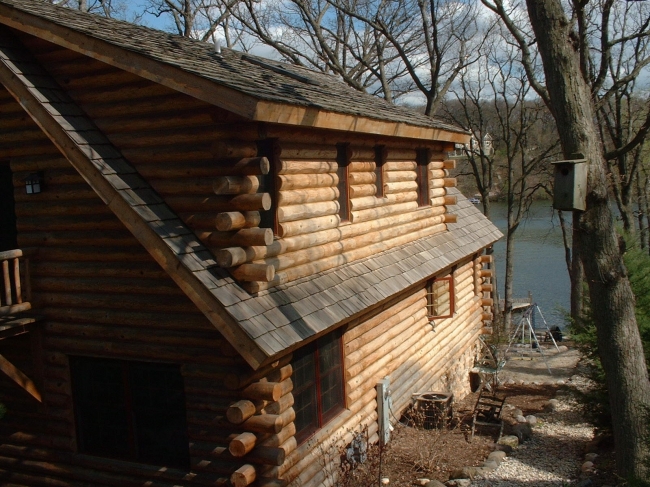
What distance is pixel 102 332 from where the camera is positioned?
771cm

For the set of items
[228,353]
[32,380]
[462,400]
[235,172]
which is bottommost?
[462,400]

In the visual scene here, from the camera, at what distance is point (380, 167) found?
10.6 meters

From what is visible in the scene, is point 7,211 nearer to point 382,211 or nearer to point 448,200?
point 382,211

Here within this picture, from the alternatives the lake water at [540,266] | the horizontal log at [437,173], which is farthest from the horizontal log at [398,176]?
the lake water at [540,266]

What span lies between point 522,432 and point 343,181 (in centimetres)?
571

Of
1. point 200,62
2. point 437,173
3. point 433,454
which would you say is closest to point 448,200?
point 437,173

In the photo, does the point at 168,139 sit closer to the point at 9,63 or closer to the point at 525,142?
the point at 9,63

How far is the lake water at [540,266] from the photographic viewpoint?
32406 millimetres

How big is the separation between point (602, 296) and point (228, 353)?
4.65m

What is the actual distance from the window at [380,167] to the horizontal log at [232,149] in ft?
12.9

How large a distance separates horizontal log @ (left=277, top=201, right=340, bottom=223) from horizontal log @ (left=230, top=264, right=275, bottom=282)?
1027 millimetres

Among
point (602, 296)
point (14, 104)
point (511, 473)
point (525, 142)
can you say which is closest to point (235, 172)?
point (14, 104)

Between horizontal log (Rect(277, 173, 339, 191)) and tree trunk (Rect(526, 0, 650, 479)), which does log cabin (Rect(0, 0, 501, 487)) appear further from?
tree trunk (Rect(526, 0, 650, 479))

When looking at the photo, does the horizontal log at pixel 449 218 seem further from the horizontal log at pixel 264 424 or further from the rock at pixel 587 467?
the horizontal log at pixel 264 424
